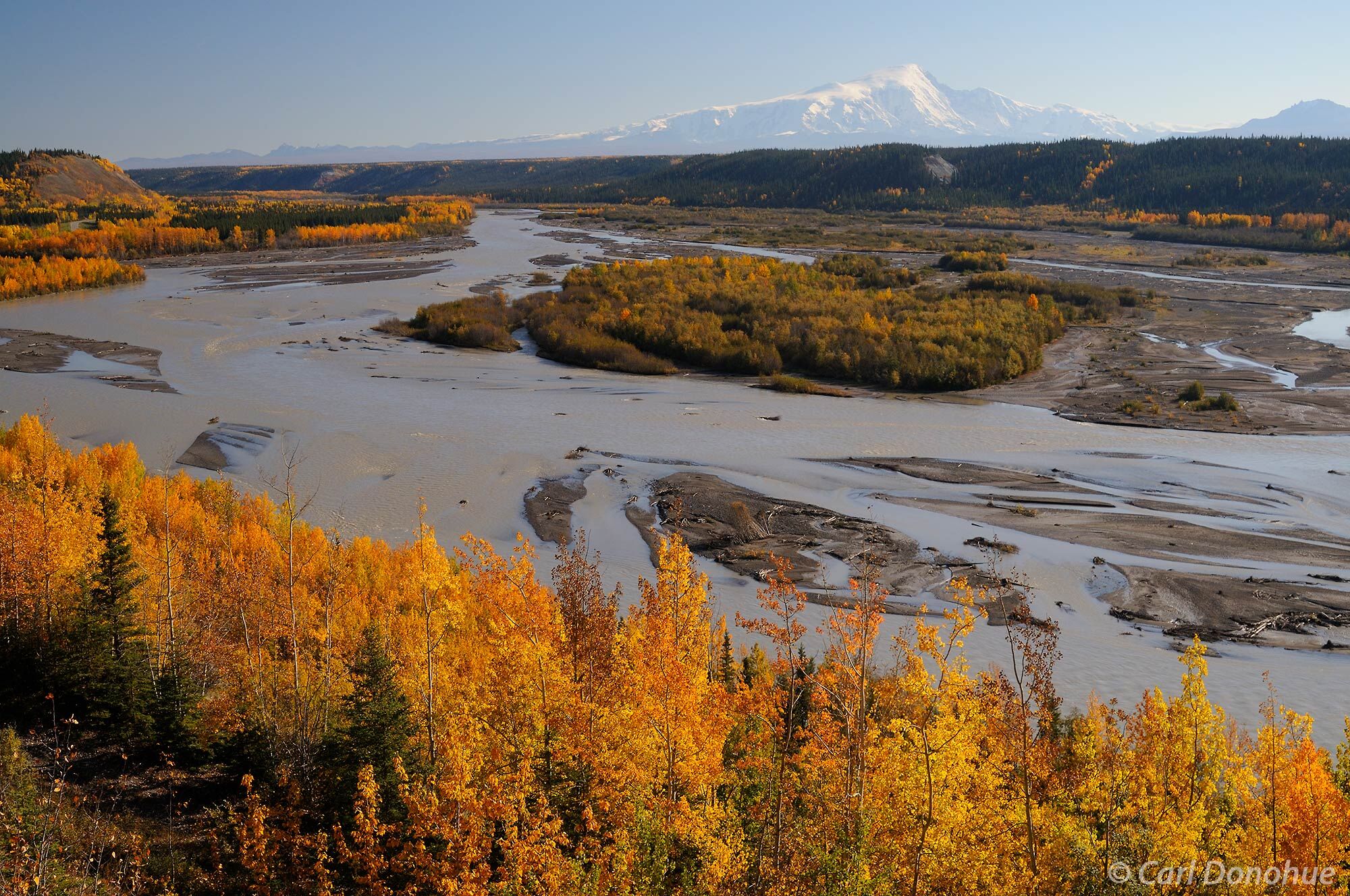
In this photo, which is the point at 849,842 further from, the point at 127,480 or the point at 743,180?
the point at 743,180

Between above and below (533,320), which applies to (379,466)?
below

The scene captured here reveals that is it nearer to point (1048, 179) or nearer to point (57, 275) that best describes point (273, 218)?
point (57, 275)

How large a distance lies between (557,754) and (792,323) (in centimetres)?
3945

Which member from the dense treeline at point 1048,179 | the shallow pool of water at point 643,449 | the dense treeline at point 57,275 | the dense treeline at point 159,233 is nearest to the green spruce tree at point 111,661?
the shallow pool of water at point 643,449

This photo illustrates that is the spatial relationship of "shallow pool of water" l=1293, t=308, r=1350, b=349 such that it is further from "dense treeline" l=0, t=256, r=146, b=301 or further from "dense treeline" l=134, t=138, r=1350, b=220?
"dense treeline" l=0, t=256, r=146, b=301

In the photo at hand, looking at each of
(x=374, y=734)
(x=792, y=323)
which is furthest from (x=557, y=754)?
(x=792, y=323)

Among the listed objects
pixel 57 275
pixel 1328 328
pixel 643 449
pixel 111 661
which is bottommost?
pixel 111 661

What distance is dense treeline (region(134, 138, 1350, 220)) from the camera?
117000 millimetres

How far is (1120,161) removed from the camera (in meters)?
143

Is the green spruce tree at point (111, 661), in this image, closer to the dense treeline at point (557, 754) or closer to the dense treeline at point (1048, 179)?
the dense treeline at point (557, 754)

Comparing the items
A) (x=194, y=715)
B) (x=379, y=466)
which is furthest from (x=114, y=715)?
(x=379, y=466)

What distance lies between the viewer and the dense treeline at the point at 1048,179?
11700 cm

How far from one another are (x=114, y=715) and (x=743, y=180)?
580 ft

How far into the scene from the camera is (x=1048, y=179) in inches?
5709
